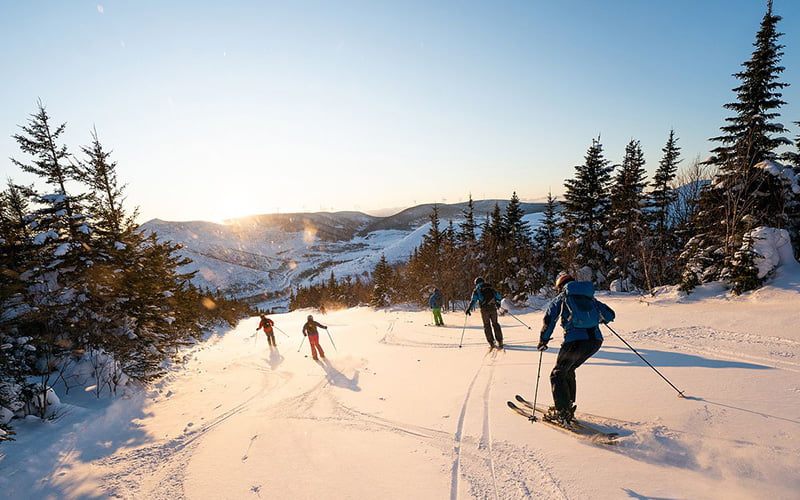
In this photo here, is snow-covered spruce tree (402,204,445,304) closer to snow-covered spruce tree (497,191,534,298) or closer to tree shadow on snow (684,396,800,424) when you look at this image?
snow-covered spruce tree (497,191,534,298)

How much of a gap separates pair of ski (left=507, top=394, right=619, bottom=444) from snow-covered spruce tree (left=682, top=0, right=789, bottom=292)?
11.3 meters

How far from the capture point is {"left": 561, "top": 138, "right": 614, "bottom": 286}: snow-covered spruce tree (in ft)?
77.8

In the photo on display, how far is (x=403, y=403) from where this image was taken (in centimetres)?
601

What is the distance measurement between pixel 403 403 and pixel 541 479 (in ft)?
9.61

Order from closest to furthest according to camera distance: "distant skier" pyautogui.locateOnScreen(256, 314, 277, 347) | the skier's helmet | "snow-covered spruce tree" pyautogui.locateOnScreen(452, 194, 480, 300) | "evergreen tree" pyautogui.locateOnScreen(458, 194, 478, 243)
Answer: the skier's helmet, "distant skier" pyautogui.locateOnScreen(256, 314, 277, 347), "snow-covered spruce tree" pyautogui.locateOnScreen(452, 194, 480, 300), "evergreen tree" pyautogui.locateOnScreen(458, 194, 478, 243)

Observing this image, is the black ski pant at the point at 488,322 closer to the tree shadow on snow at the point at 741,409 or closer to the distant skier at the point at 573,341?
the distant skier at the point at 573,341

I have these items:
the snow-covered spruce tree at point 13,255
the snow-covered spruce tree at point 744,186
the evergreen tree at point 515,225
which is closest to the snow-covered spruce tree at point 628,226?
the snow-covered spruce tree at point 744,186

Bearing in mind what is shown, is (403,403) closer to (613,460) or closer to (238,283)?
(613,460)

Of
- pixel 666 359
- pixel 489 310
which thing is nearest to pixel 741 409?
pixel 666 359

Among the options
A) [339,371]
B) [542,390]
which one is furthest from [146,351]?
[542,390]

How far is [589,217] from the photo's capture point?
2464 centimetres

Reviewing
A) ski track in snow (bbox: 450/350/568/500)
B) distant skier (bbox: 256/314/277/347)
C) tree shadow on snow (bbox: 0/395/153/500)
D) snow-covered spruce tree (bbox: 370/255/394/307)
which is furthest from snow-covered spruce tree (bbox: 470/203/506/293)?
tree shadow on snow (bbox: 0/395/153/500)

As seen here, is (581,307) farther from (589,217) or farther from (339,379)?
(589,217)

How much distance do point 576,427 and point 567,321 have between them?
142cm
